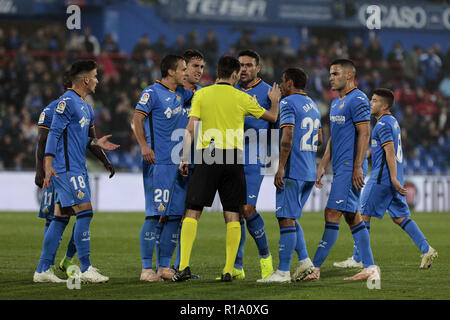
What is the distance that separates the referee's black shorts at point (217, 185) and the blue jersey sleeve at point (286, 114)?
696 millimetres

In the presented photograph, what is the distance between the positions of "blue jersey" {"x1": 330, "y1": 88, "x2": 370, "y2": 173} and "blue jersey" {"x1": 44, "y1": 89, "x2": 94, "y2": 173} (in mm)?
2616

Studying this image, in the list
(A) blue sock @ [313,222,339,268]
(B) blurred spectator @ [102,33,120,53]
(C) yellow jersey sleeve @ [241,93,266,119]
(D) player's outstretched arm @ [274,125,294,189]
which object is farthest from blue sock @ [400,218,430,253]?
(B) blurred spectator @ [102,33,120,53]

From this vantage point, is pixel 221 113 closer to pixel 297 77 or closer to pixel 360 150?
pixel 297 77

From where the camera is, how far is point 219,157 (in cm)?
779

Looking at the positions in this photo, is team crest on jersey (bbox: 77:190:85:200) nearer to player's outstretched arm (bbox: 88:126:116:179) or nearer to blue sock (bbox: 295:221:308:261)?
player's outstretched arm (bbox: 88:126:116:179)

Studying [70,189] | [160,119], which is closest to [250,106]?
[160,119]

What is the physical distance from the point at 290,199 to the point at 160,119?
158cm

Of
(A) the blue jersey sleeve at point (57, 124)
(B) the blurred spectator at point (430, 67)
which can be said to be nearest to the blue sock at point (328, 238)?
(A) the blue jersey sleeve at point (57, 124)

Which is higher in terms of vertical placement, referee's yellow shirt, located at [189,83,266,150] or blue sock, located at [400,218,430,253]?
referee's yellow shirt, located at [189,83,266,150]

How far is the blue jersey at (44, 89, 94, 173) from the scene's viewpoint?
25.9 feet

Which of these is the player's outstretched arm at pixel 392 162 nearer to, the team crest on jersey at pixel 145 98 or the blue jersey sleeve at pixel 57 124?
the team crest on jersey at pixel 145 98

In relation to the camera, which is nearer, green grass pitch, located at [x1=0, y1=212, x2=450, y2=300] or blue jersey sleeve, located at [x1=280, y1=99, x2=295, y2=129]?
green grass pitch, located at [x1=0, y1=212, x2=450, y2=300]

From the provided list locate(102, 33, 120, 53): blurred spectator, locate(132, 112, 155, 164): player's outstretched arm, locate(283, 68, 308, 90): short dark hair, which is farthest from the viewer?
locate(102, 33, 120, 53): blurred spectator

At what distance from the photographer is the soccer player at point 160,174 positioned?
26.7 ft
